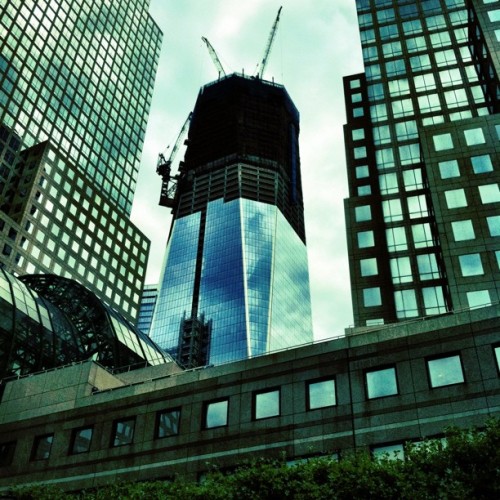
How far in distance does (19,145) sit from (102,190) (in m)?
26.3

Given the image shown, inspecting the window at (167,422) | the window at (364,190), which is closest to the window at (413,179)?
the window at (364,190)

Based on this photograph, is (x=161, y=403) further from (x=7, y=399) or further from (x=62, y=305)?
(x=62, y=305)

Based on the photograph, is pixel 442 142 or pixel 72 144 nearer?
pixel 442 142

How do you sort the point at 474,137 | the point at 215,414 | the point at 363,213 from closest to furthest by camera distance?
the point at 215,414, the point at 474,137, the point at 363,213

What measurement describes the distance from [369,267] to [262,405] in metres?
35.4

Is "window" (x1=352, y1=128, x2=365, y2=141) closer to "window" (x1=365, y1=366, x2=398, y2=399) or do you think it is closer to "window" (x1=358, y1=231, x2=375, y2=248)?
"window" (x1=358, y1=231, x2=375, y2=248)

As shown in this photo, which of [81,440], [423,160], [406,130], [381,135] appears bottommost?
[81,440]

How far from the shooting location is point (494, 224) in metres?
57.8

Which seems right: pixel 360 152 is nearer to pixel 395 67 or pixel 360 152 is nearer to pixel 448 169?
pixel 395 67

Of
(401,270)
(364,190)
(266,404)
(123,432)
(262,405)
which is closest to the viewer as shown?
(266,404)

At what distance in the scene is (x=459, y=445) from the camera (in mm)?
20734

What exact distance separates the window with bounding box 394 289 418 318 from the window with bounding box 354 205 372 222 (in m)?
11.0

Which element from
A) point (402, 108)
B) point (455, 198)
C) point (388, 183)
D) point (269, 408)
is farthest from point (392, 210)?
point (269, 408)

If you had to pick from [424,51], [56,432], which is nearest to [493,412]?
[56,432]
